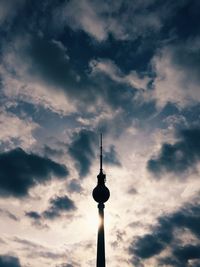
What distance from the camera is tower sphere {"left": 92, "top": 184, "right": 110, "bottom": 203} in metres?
110

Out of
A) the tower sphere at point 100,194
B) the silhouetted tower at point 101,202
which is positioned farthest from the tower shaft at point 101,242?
the tower sphere at point 100,194

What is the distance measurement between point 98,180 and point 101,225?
45.6ft

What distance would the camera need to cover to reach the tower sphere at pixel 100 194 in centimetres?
11025

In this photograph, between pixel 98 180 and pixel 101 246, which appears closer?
pixel 101 246

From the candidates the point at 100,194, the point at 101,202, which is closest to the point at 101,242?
the point at 101,202

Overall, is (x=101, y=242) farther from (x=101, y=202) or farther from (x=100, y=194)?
(x=100, y=194)

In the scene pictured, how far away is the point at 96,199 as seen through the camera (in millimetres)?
111000

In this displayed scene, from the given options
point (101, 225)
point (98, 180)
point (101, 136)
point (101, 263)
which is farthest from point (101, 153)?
point (101, 263)

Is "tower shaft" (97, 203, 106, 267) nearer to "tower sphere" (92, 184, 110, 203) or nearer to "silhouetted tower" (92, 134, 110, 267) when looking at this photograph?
"silhouetted tower" (92, 134, 110, 267)

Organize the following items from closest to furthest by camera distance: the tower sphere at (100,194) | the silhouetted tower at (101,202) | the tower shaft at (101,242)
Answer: the tower shaft at (101,242)
the silhouetted tower at (101,202)
the tower sphere at (100,194)

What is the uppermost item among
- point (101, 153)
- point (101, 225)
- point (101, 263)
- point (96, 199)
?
point (101, 153)

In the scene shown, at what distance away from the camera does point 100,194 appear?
110125 millimetres

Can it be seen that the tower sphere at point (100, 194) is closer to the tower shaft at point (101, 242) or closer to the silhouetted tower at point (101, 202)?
the silhouetted tower at point (101, 202)

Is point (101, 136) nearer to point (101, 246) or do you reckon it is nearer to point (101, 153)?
point (101, 153)
